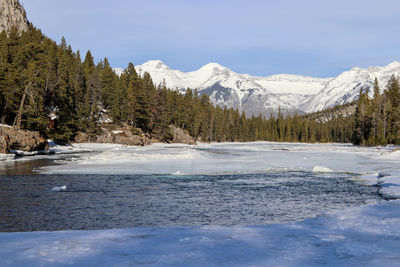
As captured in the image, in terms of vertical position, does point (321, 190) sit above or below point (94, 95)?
below

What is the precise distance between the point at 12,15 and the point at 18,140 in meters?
115

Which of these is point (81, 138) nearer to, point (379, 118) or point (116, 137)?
point (116, 137)

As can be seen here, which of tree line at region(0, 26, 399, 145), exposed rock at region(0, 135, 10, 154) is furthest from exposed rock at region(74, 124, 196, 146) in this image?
exposed rock at region(0, 135, 10, 154)

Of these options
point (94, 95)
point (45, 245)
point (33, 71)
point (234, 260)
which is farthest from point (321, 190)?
point (94, 95)

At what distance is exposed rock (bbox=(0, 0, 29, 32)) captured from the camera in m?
132

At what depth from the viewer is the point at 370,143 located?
9881 cm

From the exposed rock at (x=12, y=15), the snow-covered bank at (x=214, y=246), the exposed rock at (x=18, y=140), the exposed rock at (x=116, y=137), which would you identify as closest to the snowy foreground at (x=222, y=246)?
the snow-covered bank at (x=214, y=246)

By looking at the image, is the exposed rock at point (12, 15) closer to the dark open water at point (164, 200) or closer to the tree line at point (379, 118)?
the tree line at point (379, 118)

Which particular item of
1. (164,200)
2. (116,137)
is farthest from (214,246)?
(116,137)

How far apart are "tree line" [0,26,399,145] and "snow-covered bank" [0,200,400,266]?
50309 mm

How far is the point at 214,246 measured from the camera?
7.53 metres

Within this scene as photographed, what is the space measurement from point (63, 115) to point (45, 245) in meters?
69.0

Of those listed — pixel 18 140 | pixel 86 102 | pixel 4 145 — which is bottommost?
pixel 4 145

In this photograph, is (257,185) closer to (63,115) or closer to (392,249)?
(392,249)
